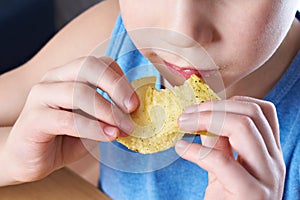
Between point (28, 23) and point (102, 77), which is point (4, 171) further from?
point (28, 23)

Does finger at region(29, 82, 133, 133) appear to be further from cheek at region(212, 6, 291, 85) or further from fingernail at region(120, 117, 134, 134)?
cheek at region(212, 6, 291, 85)

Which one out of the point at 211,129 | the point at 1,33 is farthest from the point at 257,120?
the point at 1,33

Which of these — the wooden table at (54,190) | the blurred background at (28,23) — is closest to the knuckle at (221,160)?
the wooden table at (54,190)

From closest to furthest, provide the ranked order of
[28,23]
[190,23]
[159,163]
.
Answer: [190,23] < [159,163] < [28,23]

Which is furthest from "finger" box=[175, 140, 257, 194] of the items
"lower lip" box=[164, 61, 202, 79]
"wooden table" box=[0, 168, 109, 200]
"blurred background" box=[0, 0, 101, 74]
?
"blurred background" box=[0, 0, 101, 74]

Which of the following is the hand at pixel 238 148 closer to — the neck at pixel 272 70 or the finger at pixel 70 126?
the finger at pixel 70 126

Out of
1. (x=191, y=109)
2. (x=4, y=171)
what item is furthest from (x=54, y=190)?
(x=191, y=109)

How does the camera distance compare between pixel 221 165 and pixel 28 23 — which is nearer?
pixel 221 165
